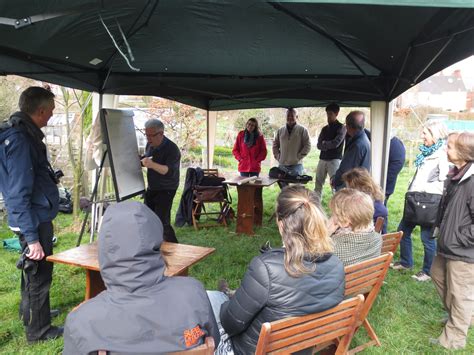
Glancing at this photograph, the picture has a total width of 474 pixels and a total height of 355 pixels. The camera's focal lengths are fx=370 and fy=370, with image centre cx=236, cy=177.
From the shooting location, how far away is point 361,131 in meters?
4.17

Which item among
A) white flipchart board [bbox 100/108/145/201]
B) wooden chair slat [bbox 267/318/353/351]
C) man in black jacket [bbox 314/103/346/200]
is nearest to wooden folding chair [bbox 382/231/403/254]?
wooden chair slat [bbox 267/318/353/351]

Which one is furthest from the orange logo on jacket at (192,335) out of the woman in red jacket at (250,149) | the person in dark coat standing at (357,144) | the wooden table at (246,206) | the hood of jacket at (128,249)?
the woman in red jacket at (250,149)

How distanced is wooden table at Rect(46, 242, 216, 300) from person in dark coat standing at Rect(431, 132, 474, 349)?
1.57 m

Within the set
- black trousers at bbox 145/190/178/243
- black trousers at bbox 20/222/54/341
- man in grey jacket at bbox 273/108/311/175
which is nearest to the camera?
black trousers at bbox 20/222/54/341

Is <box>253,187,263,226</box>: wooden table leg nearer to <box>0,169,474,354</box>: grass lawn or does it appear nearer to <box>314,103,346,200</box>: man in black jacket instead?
<box>0,169,474,354</box>: grass lawn

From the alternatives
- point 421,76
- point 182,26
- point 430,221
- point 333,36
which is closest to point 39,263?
point 182,26

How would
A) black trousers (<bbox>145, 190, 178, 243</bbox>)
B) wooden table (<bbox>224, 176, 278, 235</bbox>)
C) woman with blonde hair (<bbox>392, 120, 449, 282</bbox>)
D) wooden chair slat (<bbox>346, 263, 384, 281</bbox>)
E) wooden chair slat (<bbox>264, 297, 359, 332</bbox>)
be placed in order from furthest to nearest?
wooden table (<bbox>224, 176, 278, 235</bbox>)
black trousers (<bbox>145, 190, 178, 243</bbox>)
woman with blonde hair (<bbox>392, 120, 449, 282</bbox>)
wooden chair slat (<bbox>346, 263, 384, 281</bbox>)
wooden chair slat (<bbox>264, 297, 359, 332</bbox>)

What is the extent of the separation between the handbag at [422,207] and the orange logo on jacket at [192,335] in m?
2.80

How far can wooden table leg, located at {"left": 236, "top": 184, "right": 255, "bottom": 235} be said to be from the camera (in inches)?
205

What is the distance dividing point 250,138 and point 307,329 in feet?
16.7

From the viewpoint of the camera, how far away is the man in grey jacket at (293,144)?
20.6 ft

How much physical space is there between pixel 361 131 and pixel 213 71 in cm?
194

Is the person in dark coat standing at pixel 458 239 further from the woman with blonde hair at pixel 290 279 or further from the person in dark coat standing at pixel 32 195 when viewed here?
the person in dark coat standing at pixel 32 195

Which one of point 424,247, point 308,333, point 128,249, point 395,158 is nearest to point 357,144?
point 395,158
